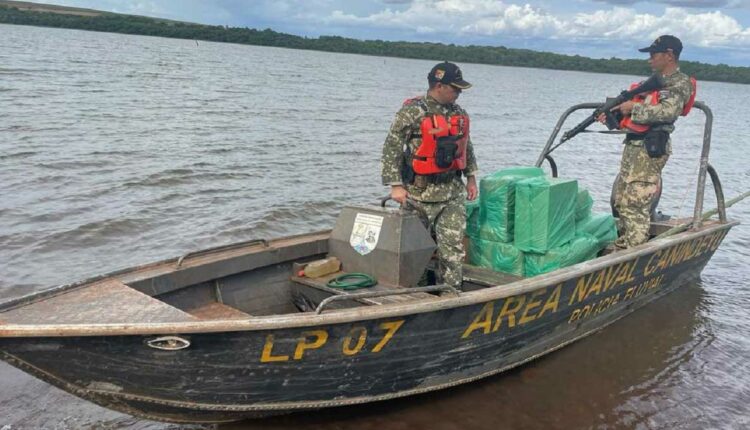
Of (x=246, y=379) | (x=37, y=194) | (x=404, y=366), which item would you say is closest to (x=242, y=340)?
(x=246, y=379)

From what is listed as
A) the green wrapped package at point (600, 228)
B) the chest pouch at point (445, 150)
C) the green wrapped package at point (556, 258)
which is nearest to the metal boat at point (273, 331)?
the green wrapped package at point (556, 258)

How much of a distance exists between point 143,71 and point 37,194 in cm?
2664

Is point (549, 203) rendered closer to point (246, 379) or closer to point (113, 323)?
point (246, 379)

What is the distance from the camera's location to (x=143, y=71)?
34.8 meters

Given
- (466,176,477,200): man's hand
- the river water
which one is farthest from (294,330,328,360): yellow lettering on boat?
(466,176,477,200): man's hand

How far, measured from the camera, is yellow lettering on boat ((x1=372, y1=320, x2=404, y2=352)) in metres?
4.07

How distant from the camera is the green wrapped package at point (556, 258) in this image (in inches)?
217

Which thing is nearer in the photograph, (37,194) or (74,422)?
(74,422)

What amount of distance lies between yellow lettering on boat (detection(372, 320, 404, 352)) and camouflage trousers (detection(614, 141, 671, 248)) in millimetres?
3547

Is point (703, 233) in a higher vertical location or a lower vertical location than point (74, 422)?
higher

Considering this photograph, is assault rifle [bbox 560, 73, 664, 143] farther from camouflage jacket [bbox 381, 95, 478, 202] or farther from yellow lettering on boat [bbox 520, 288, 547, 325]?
yellow lettering on boat [bbox 520, 288, 547, 325]

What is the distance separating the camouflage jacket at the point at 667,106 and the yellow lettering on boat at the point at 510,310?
2.60 metres

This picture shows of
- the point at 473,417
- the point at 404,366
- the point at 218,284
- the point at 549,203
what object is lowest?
the point at 473,417

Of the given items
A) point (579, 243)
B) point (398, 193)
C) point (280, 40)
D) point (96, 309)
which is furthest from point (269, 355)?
point (280, 40)
